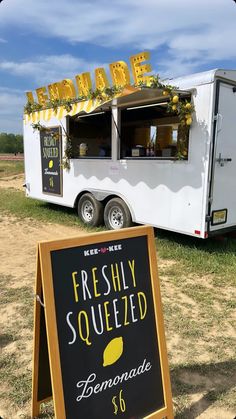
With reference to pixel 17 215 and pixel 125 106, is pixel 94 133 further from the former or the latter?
pixel 17 215

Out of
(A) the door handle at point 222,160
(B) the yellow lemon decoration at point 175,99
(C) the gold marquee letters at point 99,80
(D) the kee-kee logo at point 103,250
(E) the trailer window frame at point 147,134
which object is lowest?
(D) the kee-kee logo at point 103,250

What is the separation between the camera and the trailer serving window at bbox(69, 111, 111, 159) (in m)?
7.02

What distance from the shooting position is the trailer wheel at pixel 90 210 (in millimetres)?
6539

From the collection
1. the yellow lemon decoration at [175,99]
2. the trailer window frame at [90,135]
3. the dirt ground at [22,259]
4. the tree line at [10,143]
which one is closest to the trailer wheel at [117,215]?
the dirt ground at [22,259]

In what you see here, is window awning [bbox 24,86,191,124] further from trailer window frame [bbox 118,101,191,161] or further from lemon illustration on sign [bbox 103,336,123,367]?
lemon illustration on sign [bbox 103,336,123,367]

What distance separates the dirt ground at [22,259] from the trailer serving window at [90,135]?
5.51ft

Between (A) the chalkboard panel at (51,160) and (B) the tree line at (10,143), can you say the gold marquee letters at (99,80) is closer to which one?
(A) the chalkboard panel at (51,160)

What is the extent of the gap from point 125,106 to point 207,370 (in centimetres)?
443

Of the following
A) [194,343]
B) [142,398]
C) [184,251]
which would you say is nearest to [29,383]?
[142,398]

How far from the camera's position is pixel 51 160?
25.2 ft

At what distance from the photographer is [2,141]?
68625 millimetres

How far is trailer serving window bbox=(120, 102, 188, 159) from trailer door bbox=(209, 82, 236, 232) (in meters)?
0.98

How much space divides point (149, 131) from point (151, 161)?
1.46 m

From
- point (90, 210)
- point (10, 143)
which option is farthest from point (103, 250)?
point (10, 143)
